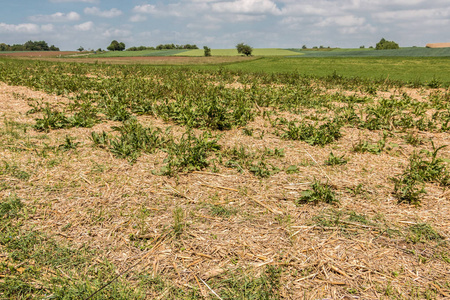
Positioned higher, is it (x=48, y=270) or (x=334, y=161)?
(x=334, y=161)

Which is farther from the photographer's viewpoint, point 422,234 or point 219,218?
point 219,218

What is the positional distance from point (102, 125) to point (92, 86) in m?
6.47

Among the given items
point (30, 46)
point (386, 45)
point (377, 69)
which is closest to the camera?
point (377, 69)

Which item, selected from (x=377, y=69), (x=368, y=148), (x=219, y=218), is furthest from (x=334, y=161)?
(x=377, y=69)

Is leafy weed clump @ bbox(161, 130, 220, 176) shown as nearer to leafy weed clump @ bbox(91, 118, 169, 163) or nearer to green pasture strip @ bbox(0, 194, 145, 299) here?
leafy weed clump @ bbox(91, 118, 169, 163)

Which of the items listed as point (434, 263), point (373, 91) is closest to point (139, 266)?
point (434, 263)

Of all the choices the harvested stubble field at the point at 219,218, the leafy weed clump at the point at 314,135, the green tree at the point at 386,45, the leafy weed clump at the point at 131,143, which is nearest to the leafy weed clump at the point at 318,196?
the harvested stubble field at the point at 219,218

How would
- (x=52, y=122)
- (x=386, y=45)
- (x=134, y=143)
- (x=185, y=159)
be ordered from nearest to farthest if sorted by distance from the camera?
(x=185, y=159) < (x=134, y=143) < (x=52, y=122) < (x=386, y=45)

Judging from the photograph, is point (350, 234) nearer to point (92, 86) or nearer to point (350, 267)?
point (350, 267)

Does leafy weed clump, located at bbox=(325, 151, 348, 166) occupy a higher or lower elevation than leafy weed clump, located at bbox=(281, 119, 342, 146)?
lower

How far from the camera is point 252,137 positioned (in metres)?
6.61

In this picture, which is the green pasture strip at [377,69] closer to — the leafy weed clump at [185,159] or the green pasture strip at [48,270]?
the leafy weed clump at [185,159]

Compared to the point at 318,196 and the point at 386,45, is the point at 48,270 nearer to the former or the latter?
the point at 318,196

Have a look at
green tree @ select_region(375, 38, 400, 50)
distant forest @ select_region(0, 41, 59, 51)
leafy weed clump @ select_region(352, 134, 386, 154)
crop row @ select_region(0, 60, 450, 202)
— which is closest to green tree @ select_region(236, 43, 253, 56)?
green tree @ select_region(375, 38, 400, 50)
